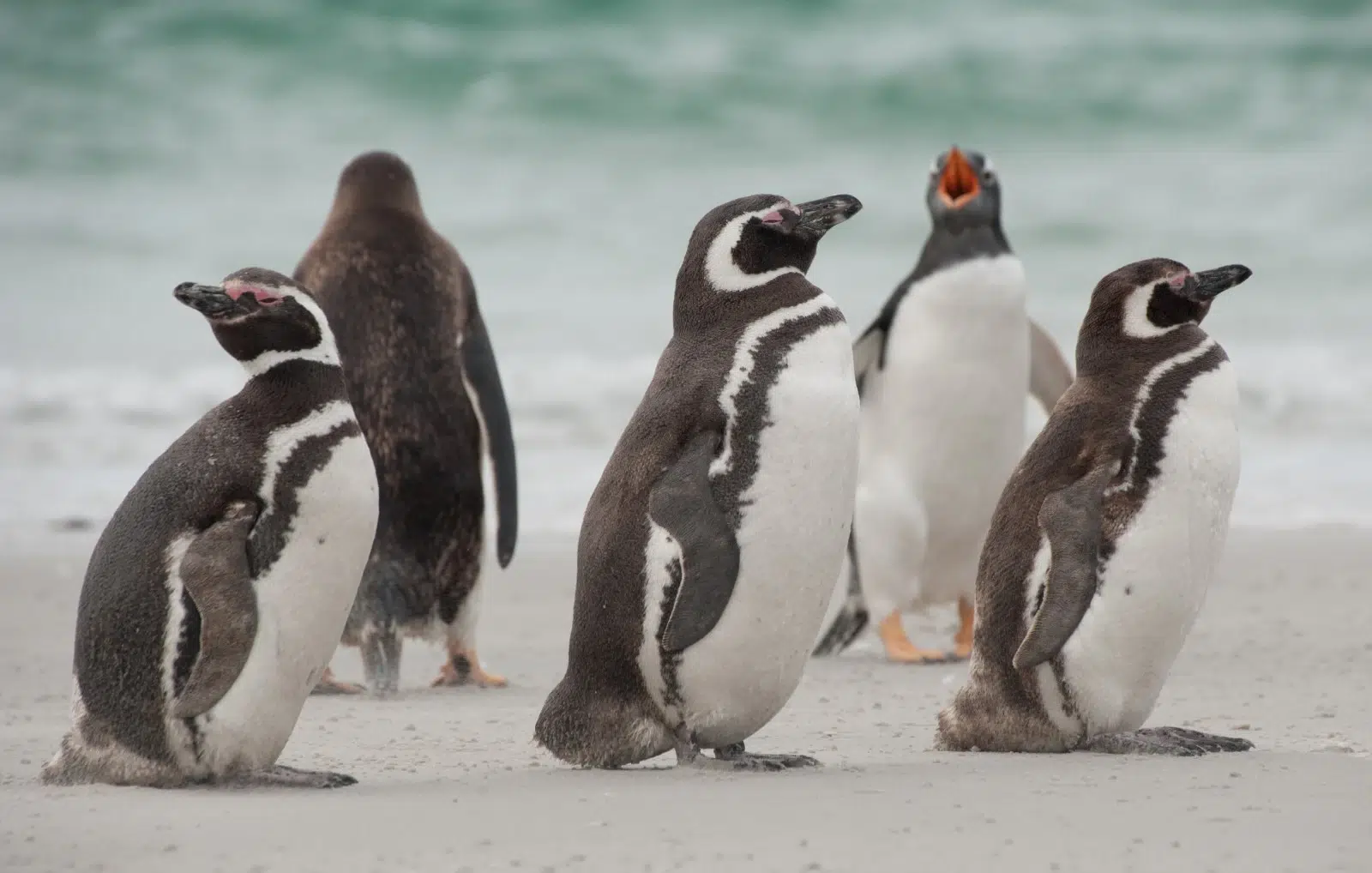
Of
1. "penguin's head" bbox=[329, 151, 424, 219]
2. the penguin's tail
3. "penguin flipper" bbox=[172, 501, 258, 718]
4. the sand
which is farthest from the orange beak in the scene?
"penguin flipper" bbox=[172, 501, 258, 718]

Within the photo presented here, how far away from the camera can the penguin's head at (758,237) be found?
4.55 metres

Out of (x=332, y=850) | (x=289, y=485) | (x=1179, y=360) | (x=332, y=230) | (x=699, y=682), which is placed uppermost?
(x=332, y=230)

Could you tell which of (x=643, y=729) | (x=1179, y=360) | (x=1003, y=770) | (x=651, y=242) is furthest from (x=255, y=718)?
(x=651, y=242)

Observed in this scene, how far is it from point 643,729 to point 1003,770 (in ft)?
2.56

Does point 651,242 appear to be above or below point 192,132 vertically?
below

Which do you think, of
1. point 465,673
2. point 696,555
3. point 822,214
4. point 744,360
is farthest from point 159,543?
point 465,673

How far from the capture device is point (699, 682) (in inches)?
170

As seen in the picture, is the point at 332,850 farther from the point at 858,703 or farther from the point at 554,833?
the point at 858,703

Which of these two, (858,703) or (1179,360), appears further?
(858,703)

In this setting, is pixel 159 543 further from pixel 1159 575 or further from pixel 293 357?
pixel 1159 575

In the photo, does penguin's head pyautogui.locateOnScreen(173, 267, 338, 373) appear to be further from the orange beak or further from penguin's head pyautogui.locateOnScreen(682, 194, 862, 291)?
the orange beak

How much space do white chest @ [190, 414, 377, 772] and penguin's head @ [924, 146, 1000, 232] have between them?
3.83 metres

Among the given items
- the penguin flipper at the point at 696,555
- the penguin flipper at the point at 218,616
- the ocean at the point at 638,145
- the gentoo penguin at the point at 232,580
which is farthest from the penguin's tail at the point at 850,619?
the ocean at the point at 638,145

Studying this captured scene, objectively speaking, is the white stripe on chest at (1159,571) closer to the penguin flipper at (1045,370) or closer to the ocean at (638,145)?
the penguin flipper at (1045,370)
